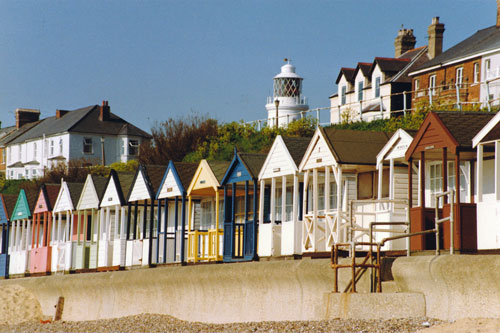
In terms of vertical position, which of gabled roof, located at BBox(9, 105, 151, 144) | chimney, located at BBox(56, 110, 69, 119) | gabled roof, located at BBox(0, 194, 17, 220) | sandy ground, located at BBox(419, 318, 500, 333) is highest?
chimney, located at BBox(56, 110, 69, 119)

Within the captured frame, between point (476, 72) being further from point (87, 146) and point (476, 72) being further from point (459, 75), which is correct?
point (87, 146)

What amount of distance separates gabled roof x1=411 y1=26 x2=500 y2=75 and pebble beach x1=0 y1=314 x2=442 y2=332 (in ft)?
98.6

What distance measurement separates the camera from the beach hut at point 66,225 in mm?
35719

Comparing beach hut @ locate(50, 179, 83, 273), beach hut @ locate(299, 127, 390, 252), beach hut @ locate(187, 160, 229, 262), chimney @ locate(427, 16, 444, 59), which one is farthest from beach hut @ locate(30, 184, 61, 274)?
chimney @ locate(427, 16, 444, 59)

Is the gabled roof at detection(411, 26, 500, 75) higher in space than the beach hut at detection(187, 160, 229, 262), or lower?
higher

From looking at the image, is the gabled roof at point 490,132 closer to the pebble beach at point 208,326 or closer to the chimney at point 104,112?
the pebble beach at point 208,326

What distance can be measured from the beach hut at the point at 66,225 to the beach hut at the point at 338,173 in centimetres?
1452

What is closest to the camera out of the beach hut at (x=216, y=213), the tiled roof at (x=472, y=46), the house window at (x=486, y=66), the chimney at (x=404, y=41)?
the beach hut at (x=216, y=213)

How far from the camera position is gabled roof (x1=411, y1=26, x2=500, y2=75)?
5176 cm

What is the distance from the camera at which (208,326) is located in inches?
898

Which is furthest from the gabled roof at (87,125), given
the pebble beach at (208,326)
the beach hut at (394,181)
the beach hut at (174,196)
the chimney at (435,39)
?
the beach hut at (394,181)

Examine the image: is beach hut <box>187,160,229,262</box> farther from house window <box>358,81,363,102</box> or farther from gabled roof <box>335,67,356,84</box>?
gabled roof <box>335,67,356,84</box>

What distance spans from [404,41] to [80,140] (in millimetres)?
32283

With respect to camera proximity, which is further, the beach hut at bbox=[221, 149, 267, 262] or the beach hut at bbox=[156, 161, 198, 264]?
the beach hut at bbox=[156, 161, 198, 264]
